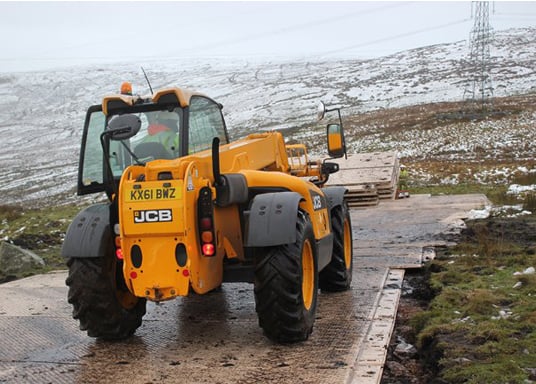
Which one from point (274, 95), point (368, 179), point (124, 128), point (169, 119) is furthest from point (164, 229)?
point (274, 95)

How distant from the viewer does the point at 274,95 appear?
82750 millimetres

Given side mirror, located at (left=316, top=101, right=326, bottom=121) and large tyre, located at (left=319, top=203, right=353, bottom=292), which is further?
large tyre, located at (left=319, top=203, right=353, bottom=292)

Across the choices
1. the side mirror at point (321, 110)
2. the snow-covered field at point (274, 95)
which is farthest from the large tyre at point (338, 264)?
the snow-covered field at point (274, 95)

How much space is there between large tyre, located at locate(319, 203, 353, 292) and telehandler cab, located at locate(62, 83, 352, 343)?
563 mm

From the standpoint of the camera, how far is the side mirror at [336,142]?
8.55 metres

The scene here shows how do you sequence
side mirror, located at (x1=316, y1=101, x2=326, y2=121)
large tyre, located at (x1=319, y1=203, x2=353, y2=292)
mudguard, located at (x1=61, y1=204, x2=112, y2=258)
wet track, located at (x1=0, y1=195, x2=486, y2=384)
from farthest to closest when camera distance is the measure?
large tyre, located at (x1=319, y1=203, x2=353, y2=292), side mirror, located at (x1=316, y1=101, x2=326, y2=121), mudguard, located at (x1=61, y1=204, x2=112, y2=258), wet track, located at (x1=0, y1=195, x2=486, y2=384)

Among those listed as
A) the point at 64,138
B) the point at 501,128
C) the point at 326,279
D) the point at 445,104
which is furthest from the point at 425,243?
the point at 64,138

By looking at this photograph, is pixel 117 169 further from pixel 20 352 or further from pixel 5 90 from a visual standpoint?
pixel 5 90

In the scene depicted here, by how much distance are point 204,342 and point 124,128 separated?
206 cm

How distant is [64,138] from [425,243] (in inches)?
2419

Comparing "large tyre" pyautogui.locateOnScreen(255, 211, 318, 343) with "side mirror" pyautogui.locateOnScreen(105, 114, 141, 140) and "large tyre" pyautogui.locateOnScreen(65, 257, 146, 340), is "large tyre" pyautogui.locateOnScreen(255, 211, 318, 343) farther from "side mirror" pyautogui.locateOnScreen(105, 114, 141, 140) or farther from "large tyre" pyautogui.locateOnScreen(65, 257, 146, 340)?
"side mirror" pyautogui.locateOnScreen(105, 114, 141, 140)

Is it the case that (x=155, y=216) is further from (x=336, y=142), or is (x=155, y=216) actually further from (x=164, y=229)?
(x=336, y=142)

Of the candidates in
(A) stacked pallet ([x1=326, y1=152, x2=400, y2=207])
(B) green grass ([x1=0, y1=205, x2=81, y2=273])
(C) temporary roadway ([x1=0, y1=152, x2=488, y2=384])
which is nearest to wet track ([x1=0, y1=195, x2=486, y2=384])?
(C) temporary roadway ([x1=0, y1=152, x2=488, y2=384])

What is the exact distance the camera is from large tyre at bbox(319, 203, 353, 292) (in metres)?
8.21
